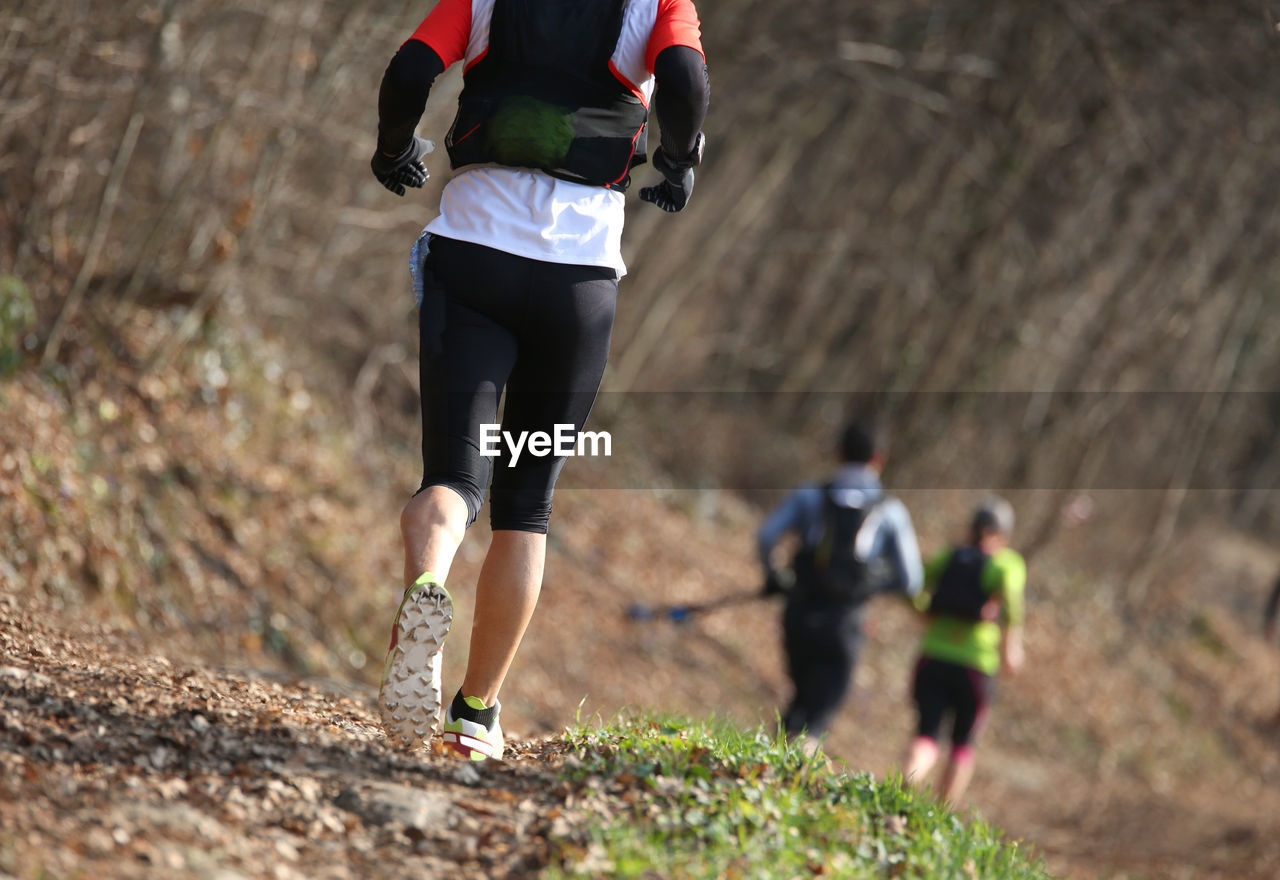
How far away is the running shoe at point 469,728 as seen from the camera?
131 inches

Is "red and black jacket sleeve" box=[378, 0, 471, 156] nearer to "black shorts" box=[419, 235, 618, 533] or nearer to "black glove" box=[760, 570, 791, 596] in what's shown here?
"black shorts" box=[419, 235, 618, 533]

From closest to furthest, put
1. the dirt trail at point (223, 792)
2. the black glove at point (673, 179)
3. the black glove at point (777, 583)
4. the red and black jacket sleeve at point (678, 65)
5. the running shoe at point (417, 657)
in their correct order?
the dirt trail at point (223, 792) < the running shoe at point (417, 657) < the red and black jacket sleeve at point (678, 65) < the black glove at point (673, 179) < the black glove at point (777, 583)

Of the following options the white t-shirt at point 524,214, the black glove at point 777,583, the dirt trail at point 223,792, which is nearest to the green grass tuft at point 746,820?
the dirt trail at point 223,792

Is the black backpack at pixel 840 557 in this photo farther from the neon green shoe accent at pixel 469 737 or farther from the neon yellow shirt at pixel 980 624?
the neon green shoe accent at pixel 469 737

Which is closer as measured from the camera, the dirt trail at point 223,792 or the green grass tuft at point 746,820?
the dirt trail at point 223,792

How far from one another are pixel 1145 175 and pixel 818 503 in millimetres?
11241

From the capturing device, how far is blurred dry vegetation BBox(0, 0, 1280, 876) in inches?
271

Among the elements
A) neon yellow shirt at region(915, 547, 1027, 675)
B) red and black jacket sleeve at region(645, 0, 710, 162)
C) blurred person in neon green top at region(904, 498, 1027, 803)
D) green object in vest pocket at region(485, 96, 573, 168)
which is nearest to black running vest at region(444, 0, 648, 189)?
green object in vest pocket at region(485, 96, 573, 168)

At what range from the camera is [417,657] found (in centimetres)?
296

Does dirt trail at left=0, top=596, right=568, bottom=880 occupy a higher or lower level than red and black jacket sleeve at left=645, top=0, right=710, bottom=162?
lower

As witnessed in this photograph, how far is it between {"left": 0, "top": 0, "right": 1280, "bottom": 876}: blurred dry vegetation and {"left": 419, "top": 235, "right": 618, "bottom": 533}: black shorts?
11.6ft

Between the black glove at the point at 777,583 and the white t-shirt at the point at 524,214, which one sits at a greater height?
the white t-shirt at the point at 524,214

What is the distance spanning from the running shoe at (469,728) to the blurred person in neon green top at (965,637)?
4.27 m

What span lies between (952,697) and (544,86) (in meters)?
5.22
